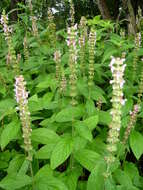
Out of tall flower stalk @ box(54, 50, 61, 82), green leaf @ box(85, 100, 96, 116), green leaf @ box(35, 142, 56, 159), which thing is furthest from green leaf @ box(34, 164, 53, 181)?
tall flower stalk @ box(54, 50, 61, 82)

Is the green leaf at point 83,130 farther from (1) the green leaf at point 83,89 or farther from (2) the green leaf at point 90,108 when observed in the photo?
(1) the green leaf at point 83,89

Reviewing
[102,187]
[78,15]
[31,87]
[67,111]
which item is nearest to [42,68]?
[31,87]

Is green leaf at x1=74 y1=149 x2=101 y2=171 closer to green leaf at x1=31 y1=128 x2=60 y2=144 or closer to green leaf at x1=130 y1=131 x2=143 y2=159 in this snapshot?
green leaf at x1=31 y1=128 x2=60 y2=144

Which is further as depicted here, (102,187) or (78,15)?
(78,15)

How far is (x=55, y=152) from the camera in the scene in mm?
2574

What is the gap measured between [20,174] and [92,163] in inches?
26.2

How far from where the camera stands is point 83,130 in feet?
8.65

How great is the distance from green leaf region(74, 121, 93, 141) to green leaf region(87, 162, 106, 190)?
26cm

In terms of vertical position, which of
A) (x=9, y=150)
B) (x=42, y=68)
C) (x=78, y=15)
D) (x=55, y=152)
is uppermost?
(x=78, y=15)

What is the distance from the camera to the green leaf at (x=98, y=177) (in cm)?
248

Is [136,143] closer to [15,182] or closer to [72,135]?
[72,135]

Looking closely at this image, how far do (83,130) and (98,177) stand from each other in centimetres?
44

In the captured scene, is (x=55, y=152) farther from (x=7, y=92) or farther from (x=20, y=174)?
(x=7, y=92)

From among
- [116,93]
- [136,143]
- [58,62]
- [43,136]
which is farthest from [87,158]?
[58,62]
